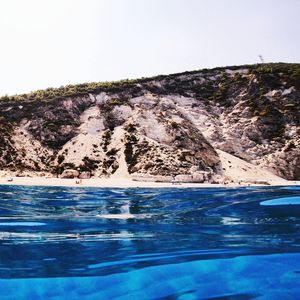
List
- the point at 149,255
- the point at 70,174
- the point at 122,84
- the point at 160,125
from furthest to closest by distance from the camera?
the point at 122,84
the point at 160,125
the point at 70,174
the point at 149,255

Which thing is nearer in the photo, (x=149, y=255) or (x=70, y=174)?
(x=149, y=255)

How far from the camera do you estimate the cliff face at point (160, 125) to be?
1540 inches

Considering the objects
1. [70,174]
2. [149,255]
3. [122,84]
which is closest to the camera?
[149,255]

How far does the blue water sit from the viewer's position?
6855 mm

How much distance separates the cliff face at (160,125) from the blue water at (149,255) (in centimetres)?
2310

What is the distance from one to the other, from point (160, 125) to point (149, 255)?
1420 inches

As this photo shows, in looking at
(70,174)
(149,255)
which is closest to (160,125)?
(70,174)

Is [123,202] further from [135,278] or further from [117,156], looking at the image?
[117,156]

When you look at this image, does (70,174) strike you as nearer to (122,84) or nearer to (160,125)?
(160,125)

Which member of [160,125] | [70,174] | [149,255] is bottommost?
[149,255]

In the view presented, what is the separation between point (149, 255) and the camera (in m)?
8.44

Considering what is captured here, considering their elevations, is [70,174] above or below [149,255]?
above

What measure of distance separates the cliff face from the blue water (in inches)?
910

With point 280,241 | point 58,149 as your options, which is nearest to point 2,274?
point 280,241
